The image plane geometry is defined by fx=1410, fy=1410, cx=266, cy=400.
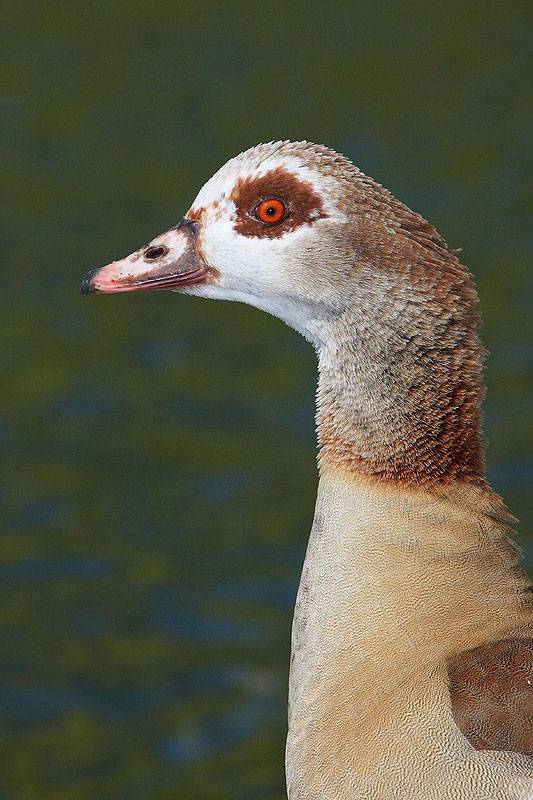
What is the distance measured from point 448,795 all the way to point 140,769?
261 cm

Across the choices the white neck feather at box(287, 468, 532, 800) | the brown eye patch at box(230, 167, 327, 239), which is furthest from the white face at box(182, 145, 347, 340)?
the white neck feather at box(287, 468, 532, 800)

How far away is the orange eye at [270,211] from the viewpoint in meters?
4.47

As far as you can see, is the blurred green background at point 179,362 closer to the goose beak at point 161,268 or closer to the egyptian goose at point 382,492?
the egyptian goose at point 382,492

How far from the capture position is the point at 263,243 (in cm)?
452

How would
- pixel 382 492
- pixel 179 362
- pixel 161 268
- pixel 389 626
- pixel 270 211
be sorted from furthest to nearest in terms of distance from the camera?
pixel 179 362, pixel 161 268, pixel 270 211, pixel 382 492, pixel 389 626

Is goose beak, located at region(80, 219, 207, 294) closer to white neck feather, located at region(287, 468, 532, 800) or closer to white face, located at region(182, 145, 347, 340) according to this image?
white face, located at region(182, 145, 347, 340)

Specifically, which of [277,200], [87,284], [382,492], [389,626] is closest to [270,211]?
[277,200]

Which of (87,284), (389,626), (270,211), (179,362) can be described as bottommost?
(389,626)

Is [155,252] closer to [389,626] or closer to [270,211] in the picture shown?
[270,211]

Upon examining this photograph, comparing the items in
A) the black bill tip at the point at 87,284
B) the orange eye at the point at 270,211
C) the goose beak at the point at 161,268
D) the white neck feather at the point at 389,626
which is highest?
the orange eye at the point at 270,211

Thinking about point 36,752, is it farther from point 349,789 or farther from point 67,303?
point 67,303

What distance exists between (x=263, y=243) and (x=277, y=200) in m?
0.15

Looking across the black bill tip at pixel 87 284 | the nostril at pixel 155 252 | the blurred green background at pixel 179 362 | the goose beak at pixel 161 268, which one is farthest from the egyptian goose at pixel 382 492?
the blurred green background at pixel 179 362

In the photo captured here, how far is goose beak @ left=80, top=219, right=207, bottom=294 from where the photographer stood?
4.71 m
